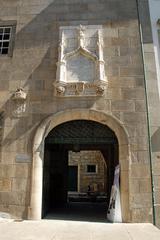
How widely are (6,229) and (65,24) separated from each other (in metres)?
6.64

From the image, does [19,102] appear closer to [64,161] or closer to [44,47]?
[44,47]

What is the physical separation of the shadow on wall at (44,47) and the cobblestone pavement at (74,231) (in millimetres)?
2754

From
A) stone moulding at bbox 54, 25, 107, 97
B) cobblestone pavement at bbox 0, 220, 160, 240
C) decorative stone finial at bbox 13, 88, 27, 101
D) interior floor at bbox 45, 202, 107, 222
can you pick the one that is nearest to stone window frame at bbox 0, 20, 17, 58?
decorative stone finial at bbox 13, 88, 27, 101

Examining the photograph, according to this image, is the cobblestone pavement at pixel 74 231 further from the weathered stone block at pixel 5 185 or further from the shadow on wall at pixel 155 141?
the shadow on wall at pixel 155 141

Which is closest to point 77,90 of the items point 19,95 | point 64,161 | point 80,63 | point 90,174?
point 80,63

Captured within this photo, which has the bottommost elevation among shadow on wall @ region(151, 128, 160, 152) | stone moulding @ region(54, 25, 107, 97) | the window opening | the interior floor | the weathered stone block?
the interior floor

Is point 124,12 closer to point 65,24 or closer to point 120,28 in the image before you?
point 120,28

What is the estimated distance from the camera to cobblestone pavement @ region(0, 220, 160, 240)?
5117mm

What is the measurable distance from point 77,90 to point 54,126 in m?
1.32

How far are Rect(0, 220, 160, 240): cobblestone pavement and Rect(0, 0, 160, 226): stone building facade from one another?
803 mm

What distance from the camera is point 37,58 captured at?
8680 mm

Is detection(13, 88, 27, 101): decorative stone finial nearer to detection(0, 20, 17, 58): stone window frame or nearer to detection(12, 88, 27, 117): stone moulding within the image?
detection(12, 88, 27, 117): stone moulding

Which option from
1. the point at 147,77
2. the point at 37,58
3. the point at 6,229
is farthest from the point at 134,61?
the point at 6,229

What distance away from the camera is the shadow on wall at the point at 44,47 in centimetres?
806
